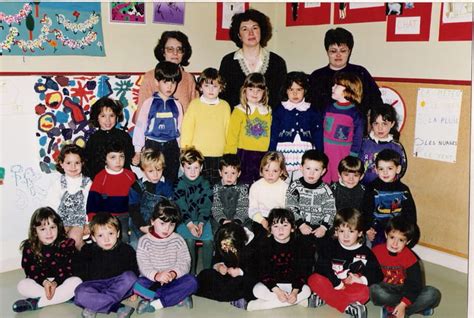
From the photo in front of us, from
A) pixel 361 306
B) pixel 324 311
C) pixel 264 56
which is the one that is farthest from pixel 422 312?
pixel 264 56

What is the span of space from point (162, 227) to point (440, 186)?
1.47 m

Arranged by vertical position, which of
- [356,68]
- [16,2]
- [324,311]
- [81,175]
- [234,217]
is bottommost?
[324,311]

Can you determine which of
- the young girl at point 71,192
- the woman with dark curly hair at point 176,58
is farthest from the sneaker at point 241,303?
the woman with dark curly hair at point 176,58

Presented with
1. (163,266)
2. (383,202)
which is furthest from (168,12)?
(383,202)

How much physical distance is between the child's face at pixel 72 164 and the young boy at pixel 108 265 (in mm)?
319

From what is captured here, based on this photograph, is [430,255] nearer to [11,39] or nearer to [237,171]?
[237,171]

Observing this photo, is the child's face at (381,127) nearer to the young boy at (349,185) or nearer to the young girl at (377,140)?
the young girl at (377,140)

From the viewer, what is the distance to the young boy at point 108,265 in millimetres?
2162

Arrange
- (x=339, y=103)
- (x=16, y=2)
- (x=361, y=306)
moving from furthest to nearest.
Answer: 1. (x=339, y=103)
2. (x=16, y=2)
3. (x=361, y=306)

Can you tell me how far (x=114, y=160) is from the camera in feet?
8.10

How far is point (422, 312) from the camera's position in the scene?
2.21 metres

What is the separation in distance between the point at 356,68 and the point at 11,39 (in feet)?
5.66

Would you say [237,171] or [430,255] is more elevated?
[237,171]

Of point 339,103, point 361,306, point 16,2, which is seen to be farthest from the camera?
point 339,103
